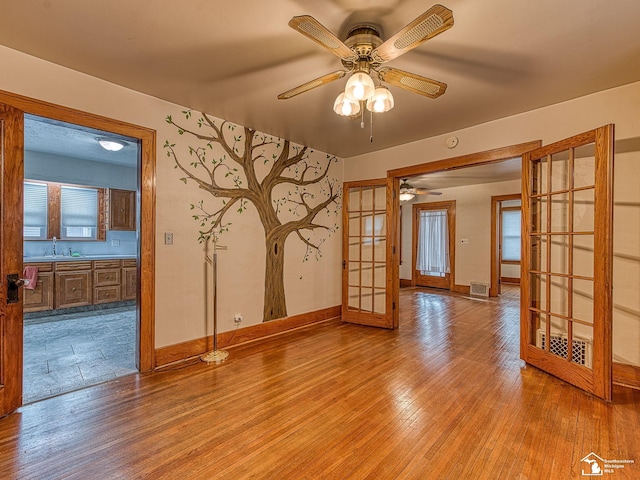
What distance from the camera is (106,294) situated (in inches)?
205

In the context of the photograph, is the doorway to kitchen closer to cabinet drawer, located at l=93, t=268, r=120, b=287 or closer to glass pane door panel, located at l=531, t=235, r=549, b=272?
cabinet drawer, located at l=93, t=268, r=120, b=287

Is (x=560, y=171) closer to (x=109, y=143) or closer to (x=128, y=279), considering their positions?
(x=109, y=143)

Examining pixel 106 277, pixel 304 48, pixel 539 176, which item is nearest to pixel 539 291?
pixel 539 176

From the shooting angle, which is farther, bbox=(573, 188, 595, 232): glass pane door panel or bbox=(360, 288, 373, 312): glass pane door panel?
bbox=(360, 288, 373, 312): glass pane door panel

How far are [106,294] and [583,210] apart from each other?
6680 millimetres

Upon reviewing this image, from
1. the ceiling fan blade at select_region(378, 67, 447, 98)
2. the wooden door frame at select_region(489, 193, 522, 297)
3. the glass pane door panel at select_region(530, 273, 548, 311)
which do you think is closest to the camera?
the ceiling fan blade at select_region(378, 67, 447, 98)

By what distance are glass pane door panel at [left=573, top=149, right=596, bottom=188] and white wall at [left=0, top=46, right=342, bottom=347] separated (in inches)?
123

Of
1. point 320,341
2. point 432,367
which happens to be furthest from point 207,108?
point 432,367

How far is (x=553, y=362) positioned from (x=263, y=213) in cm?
341

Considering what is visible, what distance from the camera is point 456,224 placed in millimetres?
7402

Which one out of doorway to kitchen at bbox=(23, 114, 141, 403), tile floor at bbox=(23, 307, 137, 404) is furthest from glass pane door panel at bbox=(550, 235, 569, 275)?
doorway to kitchen at bbox=(23, 114, 141, 403)

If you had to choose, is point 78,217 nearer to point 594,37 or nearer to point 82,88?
point 82,88

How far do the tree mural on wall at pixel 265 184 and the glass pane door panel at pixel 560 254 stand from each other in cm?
280

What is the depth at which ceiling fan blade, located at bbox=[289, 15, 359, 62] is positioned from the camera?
1401 millimetres
